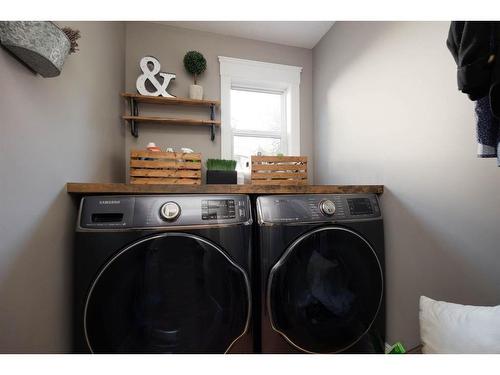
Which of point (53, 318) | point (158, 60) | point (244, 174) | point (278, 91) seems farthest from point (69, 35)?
point (278, 91)

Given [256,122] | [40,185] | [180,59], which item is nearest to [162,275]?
[40,185]

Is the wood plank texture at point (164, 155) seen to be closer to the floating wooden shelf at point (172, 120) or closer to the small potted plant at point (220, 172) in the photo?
the small potted plant at point (220, 172)

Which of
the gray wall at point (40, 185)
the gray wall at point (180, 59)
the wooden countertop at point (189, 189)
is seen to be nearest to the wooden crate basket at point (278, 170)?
the wooden countertop at point (189, 189)

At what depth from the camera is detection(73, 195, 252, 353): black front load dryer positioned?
0.79 metres

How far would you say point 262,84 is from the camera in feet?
6.50

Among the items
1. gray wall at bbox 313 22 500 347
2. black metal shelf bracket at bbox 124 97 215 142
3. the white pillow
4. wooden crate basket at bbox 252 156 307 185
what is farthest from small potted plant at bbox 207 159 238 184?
the white pillow

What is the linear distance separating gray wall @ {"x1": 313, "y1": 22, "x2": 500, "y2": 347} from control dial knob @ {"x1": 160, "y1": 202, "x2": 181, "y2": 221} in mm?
1066

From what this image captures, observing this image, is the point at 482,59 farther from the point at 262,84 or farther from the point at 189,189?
the point at 262,84

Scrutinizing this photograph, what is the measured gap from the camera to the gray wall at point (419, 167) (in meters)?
0.79

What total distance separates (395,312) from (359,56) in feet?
5.00

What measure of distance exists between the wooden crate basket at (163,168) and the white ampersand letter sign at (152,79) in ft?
2.27

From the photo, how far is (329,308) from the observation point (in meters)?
0.99

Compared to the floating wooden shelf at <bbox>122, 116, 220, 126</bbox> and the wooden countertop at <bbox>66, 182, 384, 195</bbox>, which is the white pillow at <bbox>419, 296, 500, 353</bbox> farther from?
the floating wooden shelf at <bbox>122, 116, 220, 126</bbox>
